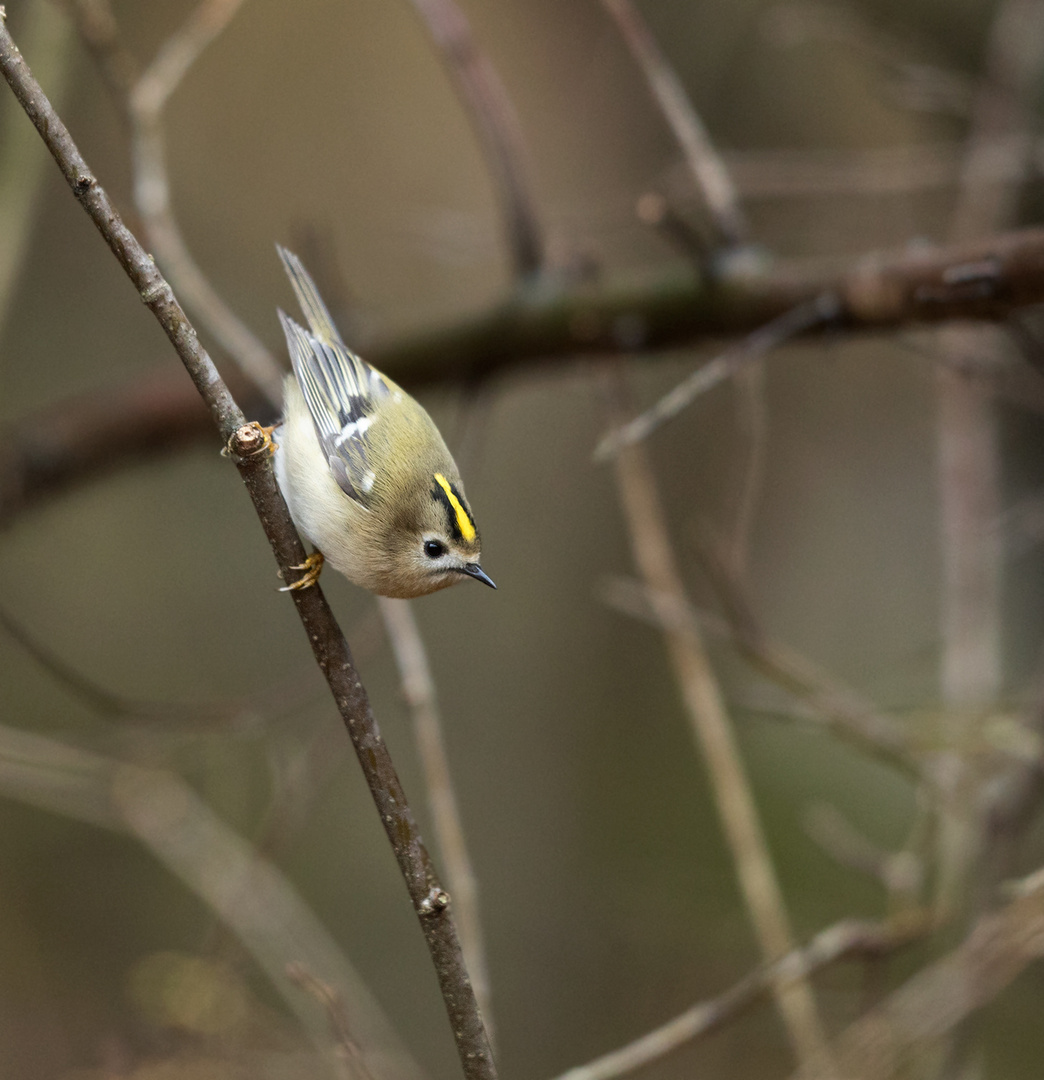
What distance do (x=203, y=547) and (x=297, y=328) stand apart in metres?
2.98

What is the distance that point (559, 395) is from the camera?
5.69m

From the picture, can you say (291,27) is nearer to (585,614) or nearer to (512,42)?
(512,42)

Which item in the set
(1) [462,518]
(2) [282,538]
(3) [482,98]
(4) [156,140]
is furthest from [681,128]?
(2) [282,538]

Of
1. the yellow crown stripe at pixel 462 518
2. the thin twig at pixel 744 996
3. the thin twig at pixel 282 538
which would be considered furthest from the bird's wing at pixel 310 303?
the thin twig at pixel 744 996

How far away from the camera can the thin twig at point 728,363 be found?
2.24m

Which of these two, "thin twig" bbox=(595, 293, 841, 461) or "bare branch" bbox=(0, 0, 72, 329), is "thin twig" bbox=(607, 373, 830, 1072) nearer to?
"thin twig" bbox=(595, 293, 841, 461)

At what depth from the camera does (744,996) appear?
206 centimetres

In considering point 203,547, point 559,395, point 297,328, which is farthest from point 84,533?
point 297,328

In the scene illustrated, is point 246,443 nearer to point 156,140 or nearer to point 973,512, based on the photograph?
point 156,140

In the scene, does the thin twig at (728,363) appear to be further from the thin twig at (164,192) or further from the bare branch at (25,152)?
the bare branch at (25,152)

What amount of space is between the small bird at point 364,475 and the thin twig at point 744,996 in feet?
3.03

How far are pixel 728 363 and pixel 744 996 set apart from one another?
4.34ft

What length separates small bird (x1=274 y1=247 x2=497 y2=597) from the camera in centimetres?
235

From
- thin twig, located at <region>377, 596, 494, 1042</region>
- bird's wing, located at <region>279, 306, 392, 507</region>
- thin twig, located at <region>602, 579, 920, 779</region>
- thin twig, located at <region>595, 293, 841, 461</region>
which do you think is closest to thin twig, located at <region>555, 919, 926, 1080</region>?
thin twig, located at <region>377, 596, 494, 1042</region>
